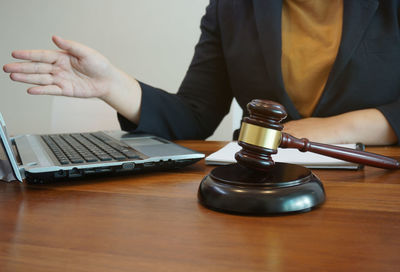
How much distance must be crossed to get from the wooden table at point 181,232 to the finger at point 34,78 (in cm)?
30

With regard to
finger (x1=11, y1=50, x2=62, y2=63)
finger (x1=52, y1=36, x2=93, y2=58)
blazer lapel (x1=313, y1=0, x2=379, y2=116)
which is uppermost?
blazer lapel (x1=313, y1=0, x2=379, y2=116)

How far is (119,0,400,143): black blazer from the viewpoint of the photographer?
3.24 ft

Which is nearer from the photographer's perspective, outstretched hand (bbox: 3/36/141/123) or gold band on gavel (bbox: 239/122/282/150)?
gold band on gavel (bbox: 239/122/282/150)

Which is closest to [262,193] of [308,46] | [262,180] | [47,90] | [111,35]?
[262,180]

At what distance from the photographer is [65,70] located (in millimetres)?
854

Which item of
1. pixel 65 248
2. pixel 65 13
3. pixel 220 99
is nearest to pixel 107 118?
pixel 220 99

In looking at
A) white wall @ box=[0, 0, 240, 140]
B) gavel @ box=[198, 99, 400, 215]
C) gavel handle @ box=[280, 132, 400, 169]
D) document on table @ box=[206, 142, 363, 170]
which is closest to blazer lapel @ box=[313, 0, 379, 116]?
document on table @ box=[206, 142, 363, 170]

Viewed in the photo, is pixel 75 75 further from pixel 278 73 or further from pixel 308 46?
pixel 308 46

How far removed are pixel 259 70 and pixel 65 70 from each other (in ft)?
1.87

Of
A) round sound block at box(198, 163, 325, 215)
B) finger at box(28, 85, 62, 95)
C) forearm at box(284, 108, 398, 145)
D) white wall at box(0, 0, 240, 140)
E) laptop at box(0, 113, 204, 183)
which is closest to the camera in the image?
round sound block at box(198, 163, 325, 215)

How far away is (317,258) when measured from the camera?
29cm

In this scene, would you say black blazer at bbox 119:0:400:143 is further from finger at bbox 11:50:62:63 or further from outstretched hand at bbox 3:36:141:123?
finger at bbox 11:50:62:63

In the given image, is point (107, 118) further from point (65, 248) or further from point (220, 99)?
point (65, 248)

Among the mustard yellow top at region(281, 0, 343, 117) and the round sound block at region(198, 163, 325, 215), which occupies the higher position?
the mustard yellow top at region(281, 0, 343, 117)
